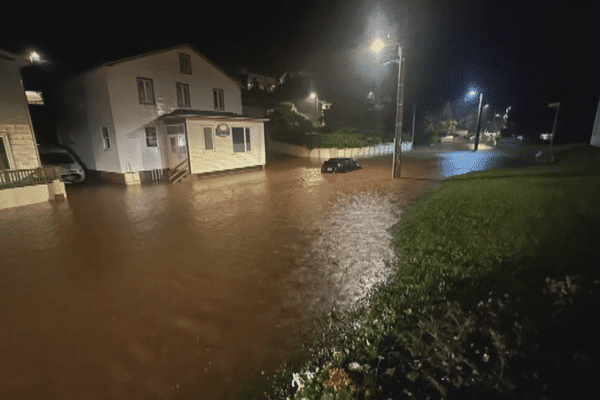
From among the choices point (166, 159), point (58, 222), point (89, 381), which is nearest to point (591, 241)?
point (89, 381)

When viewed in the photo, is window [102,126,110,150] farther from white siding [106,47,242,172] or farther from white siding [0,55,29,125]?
white siding [0,55,29,125]

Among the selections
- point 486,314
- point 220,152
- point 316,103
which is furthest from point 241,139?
point 316,103

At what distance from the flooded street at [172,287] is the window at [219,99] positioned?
13.8m

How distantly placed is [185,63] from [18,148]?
11861 millimetres

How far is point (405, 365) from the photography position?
141 inches

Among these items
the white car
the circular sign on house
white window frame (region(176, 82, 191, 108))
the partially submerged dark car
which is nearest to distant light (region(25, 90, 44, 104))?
the white car

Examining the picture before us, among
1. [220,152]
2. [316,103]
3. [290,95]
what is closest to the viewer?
[220,152]

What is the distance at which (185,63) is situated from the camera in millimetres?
22047

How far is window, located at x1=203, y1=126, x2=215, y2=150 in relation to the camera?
2055 centimetres

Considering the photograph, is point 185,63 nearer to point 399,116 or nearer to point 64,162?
point 64,162

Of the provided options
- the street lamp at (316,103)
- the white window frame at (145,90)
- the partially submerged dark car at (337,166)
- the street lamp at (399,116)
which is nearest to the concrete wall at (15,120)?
the white window frame at (145,90)

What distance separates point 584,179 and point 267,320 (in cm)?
977

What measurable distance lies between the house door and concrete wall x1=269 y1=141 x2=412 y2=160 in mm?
14660

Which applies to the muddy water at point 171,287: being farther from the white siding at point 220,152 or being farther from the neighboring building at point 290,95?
the neighboring building at point 290,95
